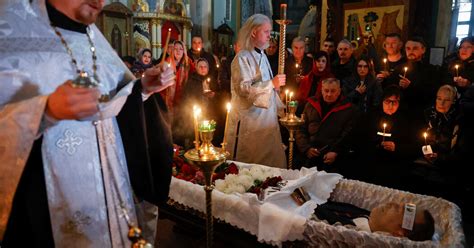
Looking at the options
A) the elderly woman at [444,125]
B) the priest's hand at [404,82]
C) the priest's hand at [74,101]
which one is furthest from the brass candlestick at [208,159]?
the priest's hand at [404,82]

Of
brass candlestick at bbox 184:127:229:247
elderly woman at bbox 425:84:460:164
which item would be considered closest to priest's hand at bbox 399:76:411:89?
elderly woman at bbox 425:84:460:164

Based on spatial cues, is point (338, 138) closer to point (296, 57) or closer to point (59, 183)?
point (296, 57)

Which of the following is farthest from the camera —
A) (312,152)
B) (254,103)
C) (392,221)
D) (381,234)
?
(312,152)

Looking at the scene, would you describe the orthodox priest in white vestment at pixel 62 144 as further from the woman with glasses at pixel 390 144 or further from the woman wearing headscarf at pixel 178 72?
the woman wearing headscarf at pixel 178 72

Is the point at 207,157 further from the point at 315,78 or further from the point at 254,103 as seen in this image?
the point at 315,78

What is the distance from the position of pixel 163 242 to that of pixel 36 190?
88.0 inches

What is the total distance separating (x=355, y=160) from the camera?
4199mm

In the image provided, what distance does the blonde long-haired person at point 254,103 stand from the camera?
12.6 feet

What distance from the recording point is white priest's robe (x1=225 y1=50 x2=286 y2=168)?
3861 mm

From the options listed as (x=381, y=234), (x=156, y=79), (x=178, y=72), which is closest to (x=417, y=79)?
(x=381, y=234)

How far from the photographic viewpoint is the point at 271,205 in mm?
2621

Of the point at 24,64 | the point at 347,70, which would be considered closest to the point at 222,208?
the point at 24,64

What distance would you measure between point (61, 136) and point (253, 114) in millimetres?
2816

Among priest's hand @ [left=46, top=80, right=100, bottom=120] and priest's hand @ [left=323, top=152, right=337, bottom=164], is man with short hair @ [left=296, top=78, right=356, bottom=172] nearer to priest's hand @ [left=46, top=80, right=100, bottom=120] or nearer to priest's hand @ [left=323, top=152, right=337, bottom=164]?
priest's hand @ [left=323, top=152, right=337, bottom=164]
